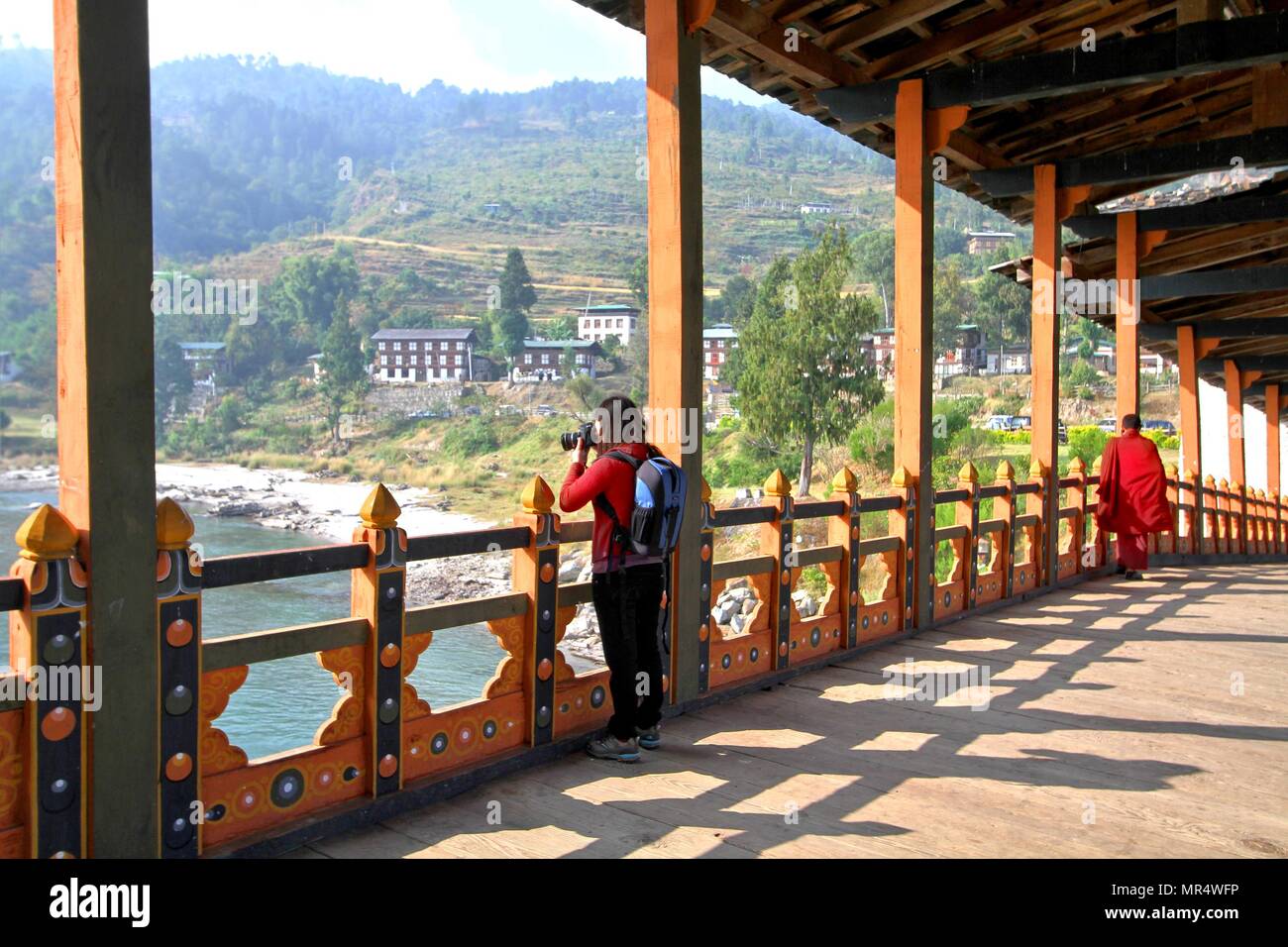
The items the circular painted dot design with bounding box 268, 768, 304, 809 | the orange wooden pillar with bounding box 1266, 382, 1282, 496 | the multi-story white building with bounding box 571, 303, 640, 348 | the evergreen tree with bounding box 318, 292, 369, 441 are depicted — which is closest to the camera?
the circular painted dot design with bounding box 268, 768, 304, 809

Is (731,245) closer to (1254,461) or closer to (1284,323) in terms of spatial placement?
(1254,461)

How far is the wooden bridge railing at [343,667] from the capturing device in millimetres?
2551

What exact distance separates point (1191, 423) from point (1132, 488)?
6.77 meters

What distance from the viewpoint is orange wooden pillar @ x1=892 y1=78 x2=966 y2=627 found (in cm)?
673

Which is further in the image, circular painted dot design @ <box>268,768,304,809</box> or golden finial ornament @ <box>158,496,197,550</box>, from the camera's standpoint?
circular painted dot design @ <box>268,768,304,809</box>

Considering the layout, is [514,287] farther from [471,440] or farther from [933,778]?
[933,778]

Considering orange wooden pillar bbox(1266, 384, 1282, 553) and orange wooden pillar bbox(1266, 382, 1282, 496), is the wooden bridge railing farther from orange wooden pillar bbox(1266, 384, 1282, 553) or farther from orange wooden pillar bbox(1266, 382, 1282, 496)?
orange wooden pillar bbox(1266, 382, 1282, 496)

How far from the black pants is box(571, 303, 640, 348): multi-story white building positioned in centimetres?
6709

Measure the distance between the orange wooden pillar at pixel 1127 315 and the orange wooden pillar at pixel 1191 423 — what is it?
3.37 metres

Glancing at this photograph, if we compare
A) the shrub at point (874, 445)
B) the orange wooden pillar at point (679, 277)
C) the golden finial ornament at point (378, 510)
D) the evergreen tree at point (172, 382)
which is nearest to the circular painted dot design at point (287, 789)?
the golden finial ornament at point (378, 510)

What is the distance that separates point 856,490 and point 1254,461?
19.6 metres

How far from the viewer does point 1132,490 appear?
31.7 feet

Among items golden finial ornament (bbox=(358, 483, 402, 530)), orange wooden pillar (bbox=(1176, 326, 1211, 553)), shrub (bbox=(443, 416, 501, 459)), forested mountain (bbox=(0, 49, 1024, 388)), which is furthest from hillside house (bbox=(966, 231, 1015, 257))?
golden finial ornament (bbox=(358, 483, 402, 530))

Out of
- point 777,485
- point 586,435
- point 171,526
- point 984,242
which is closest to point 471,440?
point 777,485
